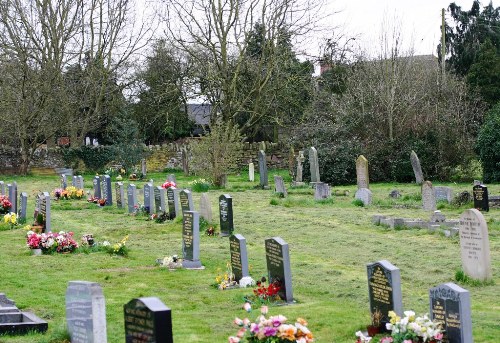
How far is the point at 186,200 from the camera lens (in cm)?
2056

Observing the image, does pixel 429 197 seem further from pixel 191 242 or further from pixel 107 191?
pixel 107 191

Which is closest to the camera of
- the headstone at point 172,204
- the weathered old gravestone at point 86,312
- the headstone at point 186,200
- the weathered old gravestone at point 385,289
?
the weathered old gravestone at point 86,312

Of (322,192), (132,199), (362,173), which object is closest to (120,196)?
(132,199)

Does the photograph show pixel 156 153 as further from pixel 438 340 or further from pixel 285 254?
pixel 438 340

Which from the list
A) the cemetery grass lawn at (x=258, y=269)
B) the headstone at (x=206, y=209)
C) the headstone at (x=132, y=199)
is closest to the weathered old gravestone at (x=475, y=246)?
the cemetery grass lawn at (x=258, y=269)

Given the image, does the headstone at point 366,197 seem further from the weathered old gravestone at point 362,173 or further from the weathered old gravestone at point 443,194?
the weathered old gravestone at point 362,173

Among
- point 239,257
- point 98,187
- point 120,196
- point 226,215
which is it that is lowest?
→ point 239,257

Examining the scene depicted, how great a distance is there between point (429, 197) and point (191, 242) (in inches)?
393

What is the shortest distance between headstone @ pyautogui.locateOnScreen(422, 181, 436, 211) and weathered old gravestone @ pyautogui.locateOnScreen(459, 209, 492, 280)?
10460mm

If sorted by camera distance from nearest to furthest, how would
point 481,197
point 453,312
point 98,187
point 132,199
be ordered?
1. point 453,312
2. point 481,197
3. point 132,199
4. point 98,187

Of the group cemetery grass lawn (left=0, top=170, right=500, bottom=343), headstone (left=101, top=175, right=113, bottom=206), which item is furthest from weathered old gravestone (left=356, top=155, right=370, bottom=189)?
headstone (left=101, top=175, right=113, bottom=206)

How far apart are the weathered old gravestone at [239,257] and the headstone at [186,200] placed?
7.20 meters

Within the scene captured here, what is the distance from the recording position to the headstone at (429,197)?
23.2 metres

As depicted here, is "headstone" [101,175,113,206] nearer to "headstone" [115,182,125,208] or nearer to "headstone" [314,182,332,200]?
"headstone" [115,182,125,208]
